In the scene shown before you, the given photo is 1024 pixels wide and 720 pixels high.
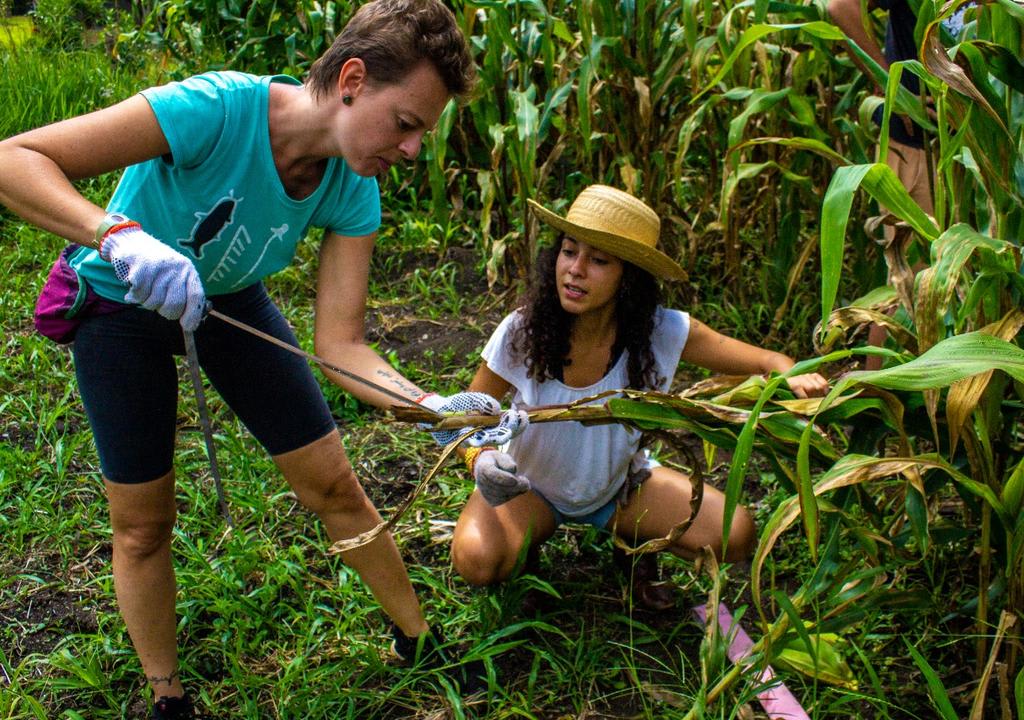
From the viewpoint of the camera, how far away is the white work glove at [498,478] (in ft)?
6.88

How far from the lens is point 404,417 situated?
186cm

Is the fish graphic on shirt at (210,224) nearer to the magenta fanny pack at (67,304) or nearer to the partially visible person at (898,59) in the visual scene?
the magenta fanny pack at (67,304)

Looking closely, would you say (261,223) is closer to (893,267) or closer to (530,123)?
(893,267)

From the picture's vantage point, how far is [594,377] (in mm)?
2398

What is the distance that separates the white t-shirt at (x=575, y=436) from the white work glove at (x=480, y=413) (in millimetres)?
358

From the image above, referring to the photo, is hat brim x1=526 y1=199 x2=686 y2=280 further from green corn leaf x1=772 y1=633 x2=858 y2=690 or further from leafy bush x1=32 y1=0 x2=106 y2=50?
leafy bush x1=32 y1=0 x2=106 y2=50

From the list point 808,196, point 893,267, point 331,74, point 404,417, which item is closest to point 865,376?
point 893,267

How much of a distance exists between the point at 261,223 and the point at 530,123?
4.82 feet

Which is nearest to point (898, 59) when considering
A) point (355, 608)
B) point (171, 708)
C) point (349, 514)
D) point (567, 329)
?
point (567, 329)

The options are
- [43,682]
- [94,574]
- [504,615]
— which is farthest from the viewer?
[94,574]

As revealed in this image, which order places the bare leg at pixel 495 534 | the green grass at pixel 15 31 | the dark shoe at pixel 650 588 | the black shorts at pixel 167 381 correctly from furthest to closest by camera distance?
the green grass at pixel 15 31 → the dark shoe at pixel 650 588 → the bare leg at pixel 495 534 → the black shorts at pixel 167 381

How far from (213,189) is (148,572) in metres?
0.76

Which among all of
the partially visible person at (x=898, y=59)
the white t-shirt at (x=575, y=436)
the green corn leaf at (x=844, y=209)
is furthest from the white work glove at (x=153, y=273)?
the partially visible person at (x=898, y=59)

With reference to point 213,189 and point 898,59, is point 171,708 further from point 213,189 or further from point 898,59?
point 898,59
